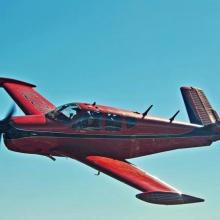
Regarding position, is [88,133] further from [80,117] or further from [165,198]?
[165,198]

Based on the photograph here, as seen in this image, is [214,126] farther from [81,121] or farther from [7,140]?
[7,140]

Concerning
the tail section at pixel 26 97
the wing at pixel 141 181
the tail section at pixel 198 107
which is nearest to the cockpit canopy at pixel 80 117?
the wing at pixel 141 181

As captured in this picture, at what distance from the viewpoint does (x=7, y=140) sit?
25.0m

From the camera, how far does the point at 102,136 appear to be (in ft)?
87.3

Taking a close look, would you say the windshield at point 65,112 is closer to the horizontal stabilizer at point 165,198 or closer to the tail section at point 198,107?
the horizontal stabilizer at point 165,198

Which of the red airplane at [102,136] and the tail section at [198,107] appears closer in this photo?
the red airplane at [102,136]

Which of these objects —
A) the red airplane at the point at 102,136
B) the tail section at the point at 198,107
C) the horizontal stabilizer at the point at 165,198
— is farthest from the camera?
the tail section at the point at 198,107

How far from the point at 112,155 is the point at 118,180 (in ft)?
13.0

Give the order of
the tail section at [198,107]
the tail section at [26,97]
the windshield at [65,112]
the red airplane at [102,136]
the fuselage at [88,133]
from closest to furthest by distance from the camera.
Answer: the red airplane at [102,136], the fuselage at [88,133], the windshield at [65,112], the tail section at [26,97], the tail section at [198,107]

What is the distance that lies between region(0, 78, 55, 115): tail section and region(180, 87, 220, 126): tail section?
9071mm

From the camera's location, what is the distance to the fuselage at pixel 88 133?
25109mm

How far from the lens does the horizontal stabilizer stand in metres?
19.7

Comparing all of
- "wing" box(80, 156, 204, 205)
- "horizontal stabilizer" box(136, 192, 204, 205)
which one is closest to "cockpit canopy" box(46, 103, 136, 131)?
"wing" box(80, 156, 204, 205)

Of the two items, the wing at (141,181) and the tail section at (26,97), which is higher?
the tail section at (26,97)
